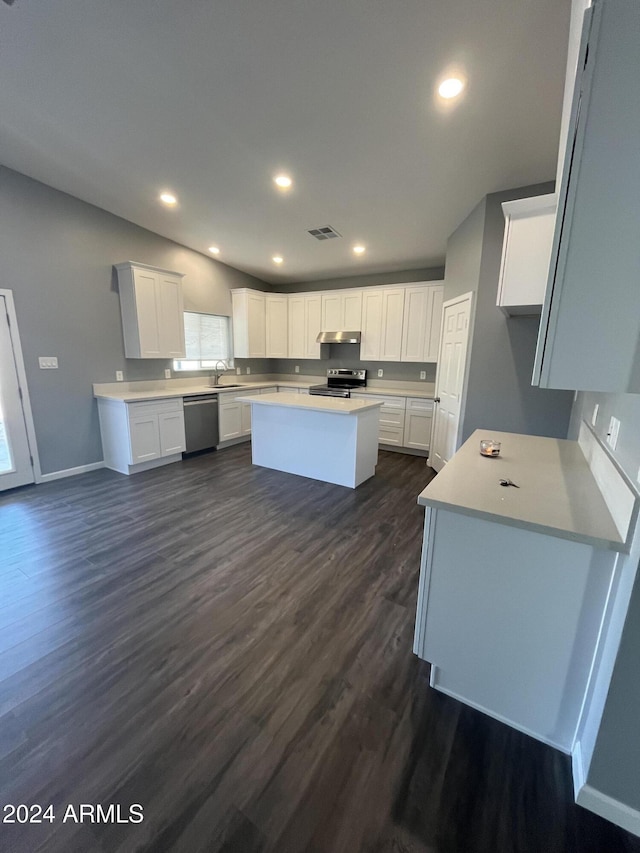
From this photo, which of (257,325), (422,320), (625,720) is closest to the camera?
(625,720)

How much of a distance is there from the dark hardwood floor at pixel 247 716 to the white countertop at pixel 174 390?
6.47ft

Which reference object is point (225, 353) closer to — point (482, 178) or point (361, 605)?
point (482, 178)

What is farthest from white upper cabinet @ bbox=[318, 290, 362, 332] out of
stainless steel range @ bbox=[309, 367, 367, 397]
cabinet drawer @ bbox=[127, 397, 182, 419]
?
cabinet drawer @ bbox=[127, 397, 182, 419]

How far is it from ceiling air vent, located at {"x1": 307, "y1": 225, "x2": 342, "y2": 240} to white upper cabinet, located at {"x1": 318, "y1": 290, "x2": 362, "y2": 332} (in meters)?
1.25

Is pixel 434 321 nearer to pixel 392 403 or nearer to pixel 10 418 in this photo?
pixel 392 403

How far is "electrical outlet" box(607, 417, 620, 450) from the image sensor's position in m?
1.36

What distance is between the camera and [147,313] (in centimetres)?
430

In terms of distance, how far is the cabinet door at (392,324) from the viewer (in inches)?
201

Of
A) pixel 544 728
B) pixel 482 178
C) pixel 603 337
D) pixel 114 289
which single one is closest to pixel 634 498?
pixel 603 337

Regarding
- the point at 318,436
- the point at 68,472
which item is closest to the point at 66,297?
the point at 68,472

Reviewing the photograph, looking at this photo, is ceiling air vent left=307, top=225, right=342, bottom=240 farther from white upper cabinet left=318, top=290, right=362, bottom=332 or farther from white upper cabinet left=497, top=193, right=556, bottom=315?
white upper cabinet left=497, top=193, right=556, bottom=315

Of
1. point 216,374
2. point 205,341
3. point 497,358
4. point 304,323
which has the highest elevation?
point 304,323

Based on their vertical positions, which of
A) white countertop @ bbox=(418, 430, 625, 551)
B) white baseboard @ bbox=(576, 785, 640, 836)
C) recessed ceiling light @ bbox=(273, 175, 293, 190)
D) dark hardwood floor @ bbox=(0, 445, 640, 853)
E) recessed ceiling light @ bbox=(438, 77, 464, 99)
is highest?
recessed ceiling light @ bbox=(273, 175, 293, 190)

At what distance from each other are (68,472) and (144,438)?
3.08 ft
